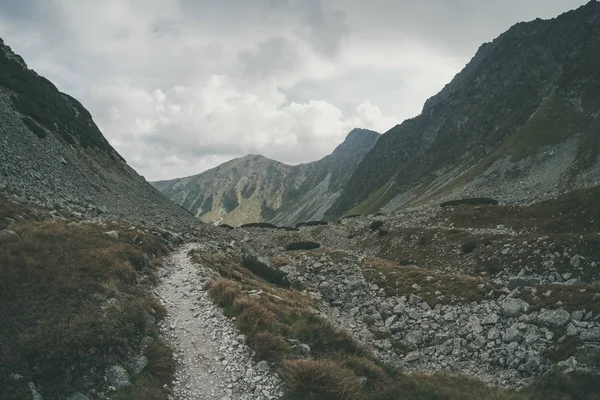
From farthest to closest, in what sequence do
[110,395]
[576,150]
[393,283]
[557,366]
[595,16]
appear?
[595,16] < [576,150] < [393,283] < [557,366] < [110,395]

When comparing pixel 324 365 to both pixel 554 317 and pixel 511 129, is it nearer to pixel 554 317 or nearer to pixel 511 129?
pixel 554 317

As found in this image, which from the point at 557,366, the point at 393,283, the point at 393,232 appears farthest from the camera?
the point at 393,232

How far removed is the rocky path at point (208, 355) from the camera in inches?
417

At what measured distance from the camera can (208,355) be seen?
1220 centimetres

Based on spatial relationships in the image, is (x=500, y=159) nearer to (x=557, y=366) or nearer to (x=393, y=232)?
(x=393, y=232)

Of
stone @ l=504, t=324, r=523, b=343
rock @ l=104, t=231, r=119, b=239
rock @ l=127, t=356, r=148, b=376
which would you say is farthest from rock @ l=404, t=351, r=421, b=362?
rock @ l=104, t=231, r=119, b=239

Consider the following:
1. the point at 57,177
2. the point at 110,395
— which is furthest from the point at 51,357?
the point at 57,177

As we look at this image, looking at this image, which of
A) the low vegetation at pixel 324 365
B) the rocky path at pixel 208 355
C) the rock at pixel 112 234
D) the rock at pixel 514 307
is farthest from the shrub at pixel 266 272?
the rock at pixel 514 307

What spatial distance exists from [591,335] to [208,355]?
47.2ft

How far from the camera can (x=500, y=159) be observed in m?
90.4

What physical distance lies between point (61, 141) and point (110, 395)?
50.0 metres

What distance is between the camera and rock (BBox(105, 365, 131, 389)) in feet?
32.8

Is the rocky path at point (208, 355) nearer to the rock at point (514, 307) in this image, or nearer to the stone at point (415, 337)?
the stone at point (415, 337)

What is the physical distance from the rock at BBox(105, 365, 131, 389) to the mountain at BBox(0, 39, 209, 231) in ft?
73.0
